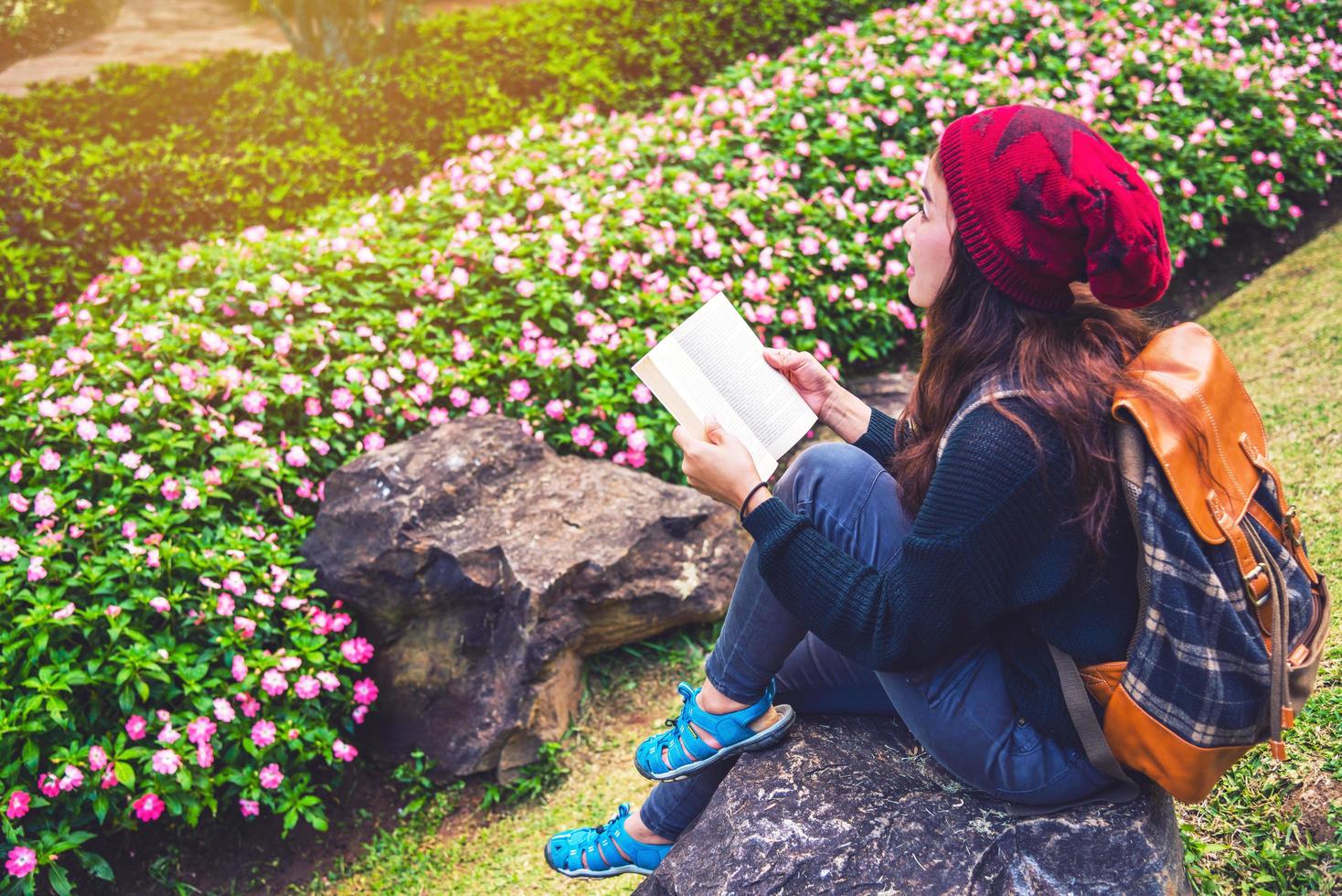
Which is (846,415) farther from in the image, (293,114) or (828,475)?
(293,114)

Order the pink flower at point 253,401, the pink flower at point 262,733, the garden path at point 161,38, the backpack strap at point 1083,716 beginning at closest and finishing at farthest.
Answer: the backpack strap at point 1083,716, the pink flower at point 262,733, the pink flower at point 253,401, the garden path at point 161,38

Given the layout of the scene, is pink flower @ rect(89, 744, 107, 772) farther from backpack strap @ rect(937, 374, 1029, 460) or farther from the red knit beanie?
the red knit beanie

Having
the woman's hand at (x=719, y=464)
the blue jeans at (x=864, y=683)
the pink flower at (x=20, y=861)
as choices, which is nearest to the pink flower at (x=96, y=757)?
the pink flower at (x=20, y=861)

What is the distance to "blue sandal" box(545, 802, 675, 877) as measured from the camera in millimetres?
2252

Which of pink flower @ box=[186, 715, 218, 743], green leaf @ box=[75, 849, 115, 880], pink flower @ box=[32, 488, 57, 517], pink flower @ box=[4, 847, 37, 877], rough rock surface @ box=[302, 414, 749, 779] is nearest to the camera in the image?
pink flower @ box=[4, 847, 37, 877]

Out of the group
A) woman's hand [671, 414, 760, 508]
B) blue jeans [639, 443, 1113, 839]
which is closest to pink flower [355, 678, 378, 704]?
blue jeans [639, 443, 1113, 839]

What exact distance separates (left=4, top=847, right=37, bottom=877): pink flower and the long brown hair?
215 cm

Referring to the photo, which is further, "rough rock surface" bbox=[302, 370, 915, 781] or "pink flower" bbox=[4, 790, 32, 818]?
"rough rock surface" bbox=[302, 370, 915, 781]

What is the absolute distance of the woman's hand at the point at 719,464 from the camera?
6.30 ft

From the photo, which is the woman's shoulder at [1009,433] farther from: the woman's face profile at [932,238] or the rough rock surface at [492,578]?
the rough rock surface at [492,578]

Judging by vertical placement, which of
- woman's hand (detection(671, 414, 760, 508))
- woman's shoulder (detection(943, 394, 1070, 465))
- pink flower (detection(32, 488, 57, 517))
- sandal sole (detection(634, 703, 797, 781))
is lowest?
sandal sole (detection(634, 703, 797, 781))

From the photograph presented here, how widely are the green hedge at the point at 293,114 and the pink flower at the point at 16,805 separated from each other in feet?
8.43

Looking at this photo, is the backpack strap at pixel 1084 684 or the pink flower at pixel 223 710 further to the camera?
the pink flower at pixel 223 710

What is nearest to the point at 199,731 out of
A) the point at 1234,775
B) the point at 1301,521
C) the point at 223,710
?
the point at 223,710
